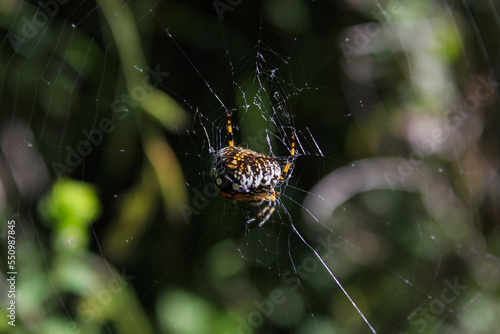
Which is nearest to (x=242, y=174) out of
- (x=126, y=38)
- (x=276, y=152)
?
(x=276, y=152)

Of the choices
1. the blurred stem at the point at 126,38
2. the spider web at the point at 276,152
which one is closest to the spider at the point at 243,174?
the spider web at the point at 276,152

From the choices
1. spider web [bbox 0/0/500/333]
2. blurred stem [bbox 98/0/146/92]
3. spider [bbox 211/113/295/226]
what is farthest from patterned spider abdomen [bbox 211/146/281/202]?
blurred stem [bbox 98/0/146/92]

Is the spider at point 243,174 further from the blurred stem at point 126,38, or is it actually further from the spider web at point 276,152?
the blurred stem at point 126,38

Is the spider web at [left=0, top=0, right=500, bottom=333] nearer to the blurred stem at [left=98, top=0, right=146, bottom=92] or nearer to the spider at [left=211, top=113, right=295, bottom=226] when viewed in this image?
the blurred stem at [left=98, top=0, right=146, bottom=92]

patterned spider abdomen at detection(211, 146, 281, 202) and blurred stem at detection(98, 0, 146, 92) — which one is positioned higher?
blurred stem at detection(98, 0, 146, 92)

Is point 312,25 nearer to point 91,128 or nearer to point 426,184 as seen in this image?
A: point 426,184

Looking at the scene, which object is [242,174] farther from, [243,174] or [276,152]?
[276,152]
